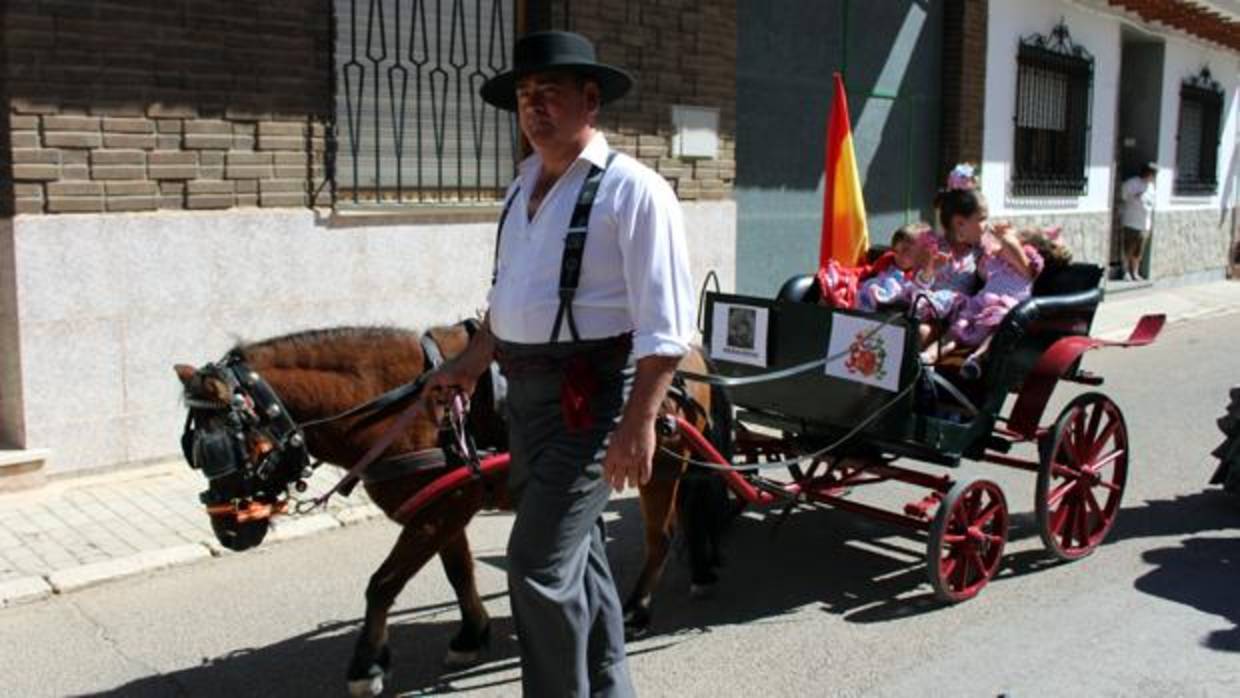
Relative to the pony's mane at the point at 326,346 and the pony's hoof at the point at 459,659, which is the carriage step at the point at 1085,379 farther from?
the pony's mane at the point at 326,346

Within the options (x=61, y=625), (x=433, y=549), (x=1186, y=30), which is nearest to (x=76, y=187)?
(x=61, y=625)

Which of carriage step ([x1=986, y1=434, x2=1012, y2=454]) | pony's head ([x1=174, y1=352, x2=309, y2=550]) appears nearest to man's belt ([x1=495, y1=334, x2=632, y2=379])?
pony's head ([x1=174, y1=352, x2=309, y2=550])

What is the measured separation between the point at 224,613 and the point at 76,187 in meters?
2.70

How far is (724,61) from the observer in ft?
33.6

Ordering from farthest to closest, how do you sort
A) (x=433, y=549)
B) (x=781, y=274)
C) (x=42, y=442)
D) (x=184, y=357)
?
1. (x=781, y=274)
2. (x=184, y=357)
3. (x=42, y=442)
4. (x=433, y=549)

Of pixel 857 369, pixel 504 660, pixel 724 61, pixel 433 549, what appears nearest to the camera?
pixel 433 549

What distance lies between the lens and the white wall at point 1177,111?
1859cm

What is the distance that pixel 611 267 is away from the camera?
10.3ft

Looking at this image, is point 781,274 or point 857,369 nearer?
point 857,369

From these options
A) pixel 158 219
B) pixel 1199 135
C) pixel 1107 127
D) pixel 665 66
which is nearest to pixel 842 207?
pixel 665 66

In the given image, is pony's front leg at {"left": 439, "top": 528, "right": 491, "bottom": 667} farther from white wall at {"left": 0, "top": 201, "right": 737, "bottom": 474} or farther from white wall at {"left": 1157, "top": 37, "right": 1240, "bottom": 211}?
white wall at {"left": 1157, "top": 37, "right": 1240, "bottom": 211}

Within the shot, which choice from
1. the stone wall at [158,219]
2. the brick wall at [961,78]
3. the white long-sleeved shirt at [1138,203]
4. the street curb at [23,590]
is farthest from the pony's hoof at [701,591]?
the white long-sleeved shirt at [1138,203]

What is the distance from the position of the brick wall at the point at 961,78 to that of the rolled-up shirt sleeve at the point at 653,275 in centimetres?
1138

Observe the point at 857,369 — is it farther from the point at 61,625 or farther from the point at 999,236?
the point at 61,625
